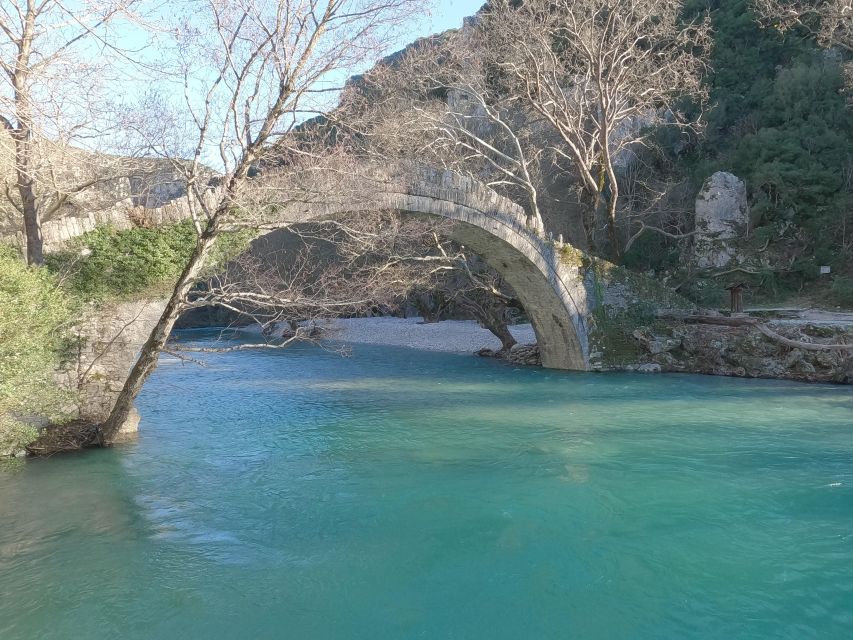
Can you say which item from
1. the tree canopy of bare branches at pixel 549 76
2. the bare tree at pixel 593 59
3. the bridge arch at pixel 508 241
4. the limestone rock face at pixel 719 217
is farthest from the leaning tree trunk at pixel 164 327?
the limestone rock face at pixel 719 217

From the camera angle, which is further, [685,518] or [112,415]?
[112,415]

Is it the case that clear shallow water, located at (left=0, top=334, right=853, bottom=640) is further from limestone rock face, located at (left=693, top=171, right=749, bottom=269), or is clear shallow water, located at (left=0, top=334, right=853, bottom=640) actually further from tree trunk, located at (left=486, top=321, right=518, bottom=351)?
limestone rock face, located at (left=693, top=171, right=749, bottom=269)

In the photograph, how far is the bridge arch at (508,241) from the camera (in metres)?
11.1

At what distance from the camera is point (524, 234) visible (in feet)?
A: 44.0

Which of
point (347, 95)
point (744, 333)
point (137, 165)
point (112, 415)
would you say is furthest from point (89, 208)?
point (744, 333)

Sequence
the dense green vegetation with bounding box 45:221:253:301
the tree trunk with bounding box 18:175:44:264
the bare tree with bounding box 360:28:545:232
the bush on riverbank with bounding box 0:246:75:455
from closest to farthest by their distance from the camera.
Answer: the bush on riverbank with bounding box 0:246:75:455 → the tree trunk with bounding box 18:175:44:264 → the dense green vegetation with bounding box 45:221:253:301 → the bare tree with bounding box 360:28:545:232

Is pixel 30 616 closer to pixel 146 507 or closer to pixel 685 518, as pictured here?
pixel 146 507

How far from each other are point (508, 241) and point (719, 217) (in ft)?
45.5

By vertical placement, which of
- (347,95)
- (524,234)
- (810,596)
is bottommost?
(810,596)

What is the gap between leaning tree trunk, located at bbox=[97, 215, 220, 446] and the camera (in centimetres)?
719

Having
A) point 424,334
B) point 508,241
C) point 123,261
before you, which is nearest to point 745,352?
point 508,241

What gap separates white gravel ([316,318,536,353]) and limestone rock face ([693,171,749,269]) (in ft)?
22.3

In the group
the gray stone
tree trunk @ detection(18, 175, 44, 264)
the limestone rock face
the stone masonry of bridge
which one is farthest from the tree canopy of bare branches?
the limestone rock face

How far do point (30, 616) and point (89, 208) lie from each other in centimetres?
634
